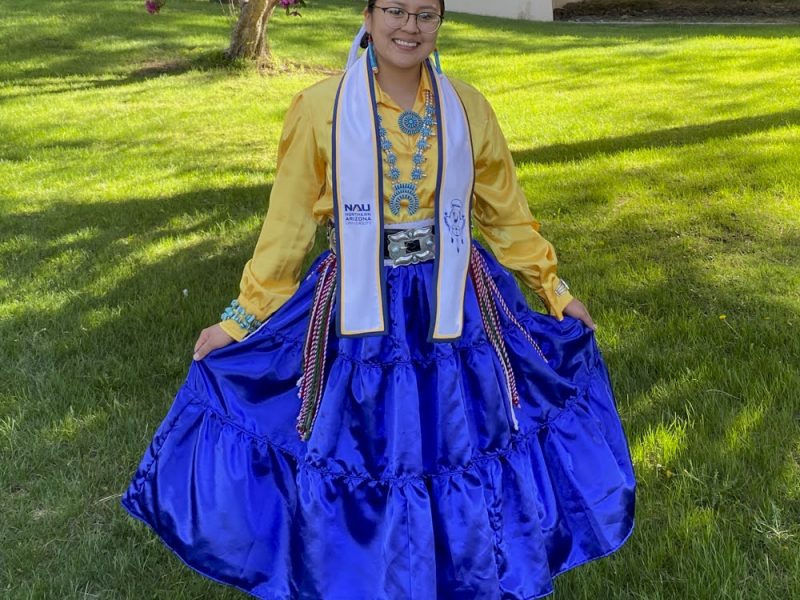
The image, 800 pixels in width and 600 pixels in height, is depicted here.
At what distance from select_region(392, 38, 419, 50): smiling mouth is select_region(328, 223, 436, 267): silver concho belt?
1.53 ft

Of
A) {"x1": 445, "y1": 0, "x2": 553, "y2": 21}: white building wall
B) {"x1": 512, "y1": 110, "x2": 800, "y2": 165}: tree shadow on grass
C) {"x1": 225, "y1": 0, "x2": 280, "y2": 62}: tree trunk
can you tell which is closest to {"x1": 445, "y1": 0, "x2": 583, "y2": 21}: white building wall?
{"x1": 445, "y1": 0, "x2": 553, "y2": 21}: white building wall

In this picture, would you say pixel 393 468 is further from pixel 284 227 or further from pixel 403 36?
pixel 403 36

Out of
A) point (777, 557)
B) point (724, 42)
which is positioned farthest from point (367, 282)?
point (724, 42)

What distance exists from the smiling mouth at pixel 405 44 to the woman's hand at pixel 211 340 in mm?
884

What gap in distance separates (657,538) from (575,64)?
33.0ft

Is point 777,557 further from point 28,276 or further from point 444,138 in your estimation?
point 28,276

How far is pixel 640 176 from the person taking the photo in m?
6.12

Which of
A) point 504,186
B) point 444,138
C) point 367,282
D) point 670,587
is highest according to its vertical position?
point 444,138

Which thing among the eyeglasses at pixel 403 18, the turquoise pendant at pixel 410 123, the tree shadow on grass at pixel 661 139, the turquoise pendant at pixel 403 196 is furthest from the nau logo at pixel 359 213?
the tree shadow on grass at pixel 661 139

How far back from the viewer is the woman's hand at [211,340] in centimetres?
221

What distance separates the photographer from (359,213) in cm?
211

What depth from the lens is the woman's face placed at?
207cm

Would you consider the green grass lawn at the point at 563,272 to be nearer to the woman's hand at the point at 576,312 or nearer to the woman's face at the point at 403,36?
the woman's hand at the point at 576,312

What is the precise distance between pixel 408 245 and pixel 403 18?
1.91 feet
